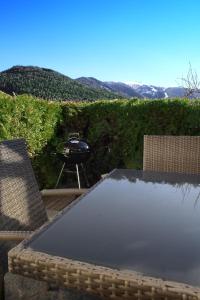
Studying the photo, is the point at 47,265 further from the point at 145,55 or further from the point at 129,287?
the point at 145,55

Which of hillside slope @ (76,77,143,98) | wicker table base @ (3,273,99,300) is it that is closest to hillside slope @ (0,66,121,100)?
hillside slope @ (76,77,143,98)

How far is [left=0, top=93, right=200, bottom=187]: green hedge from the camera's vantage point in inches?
235

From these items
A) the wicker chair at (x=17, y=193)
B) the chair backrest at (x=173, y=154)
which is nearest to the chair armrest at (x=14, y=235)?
the wicker chair at (x=17, y=193)

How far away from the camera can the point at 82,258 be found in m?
1.35

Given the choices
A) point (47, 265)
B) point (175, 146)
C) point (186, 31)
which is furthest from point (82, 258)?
point (186, 31)

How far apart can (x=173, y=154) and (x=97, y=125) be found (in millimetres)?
3522

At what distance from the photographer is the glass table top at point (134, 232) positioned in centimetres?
133

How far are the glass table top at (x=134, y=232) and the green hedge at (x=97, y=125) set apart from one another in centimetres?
359

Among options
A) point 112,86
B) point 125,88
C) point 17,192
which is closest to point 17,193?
point 17,192

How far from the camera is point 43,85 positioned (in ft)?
69.5

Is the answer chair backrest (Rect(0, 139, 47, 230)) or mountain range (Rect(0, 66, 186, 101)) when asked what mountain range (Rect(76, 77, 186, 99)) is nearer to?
mountain range (Rect(0, 66, 186, 101))

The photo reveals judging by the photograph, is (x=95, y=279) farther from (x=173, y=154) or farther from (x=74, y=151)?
(x=74, y=151)

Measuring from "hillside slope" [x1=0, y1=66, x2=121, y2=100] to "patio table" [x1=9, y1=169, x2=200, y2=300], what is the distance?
55.6 feet

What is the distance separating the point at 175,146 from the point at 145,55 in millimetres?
24487
